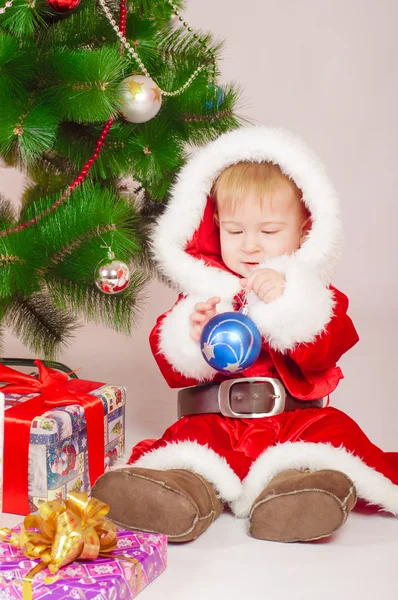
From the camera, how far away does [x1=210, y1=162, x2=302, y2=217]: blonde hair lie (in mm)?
1664

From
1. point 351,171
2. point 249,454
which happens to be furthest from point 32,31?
point 351,171

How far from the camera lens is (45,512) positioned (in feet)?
3.85

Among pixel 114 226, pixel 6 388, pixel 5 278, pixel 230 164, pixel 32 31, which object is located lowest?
pixel 6 388

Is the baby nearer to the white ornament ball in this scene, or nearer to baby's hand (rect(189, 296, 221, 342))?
baby's hand (rect(189, 296, 221, 342))

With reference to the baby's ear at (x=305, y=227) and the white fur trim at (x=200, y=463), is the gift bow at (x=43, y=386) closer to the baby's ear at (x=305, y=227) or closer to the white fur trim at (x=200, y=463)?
the white fur trim at (x=200, y=463)

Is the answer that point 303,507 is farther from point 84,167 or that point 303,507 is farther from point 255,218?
point 84,167

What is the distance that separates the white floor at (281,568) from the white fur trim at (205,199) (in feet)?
1.60

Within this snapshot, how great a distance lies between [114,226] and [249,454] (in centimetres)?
50

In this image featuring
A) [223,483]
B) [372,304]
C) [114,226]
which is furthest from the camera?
[372,304]

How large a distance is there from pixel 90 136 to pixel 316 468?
0.83 metres

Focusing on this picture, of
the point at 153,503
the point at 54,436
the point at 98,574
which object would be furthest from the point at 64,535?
the point at 54,436

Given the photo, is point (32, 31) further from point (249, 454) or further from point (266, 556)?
point (266, 556)

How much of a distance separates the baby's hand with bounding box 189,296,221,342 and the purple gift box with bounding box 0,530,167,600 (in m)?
0.47

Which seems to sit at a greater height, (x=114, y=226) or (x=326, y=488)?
(x=114, y=226)
